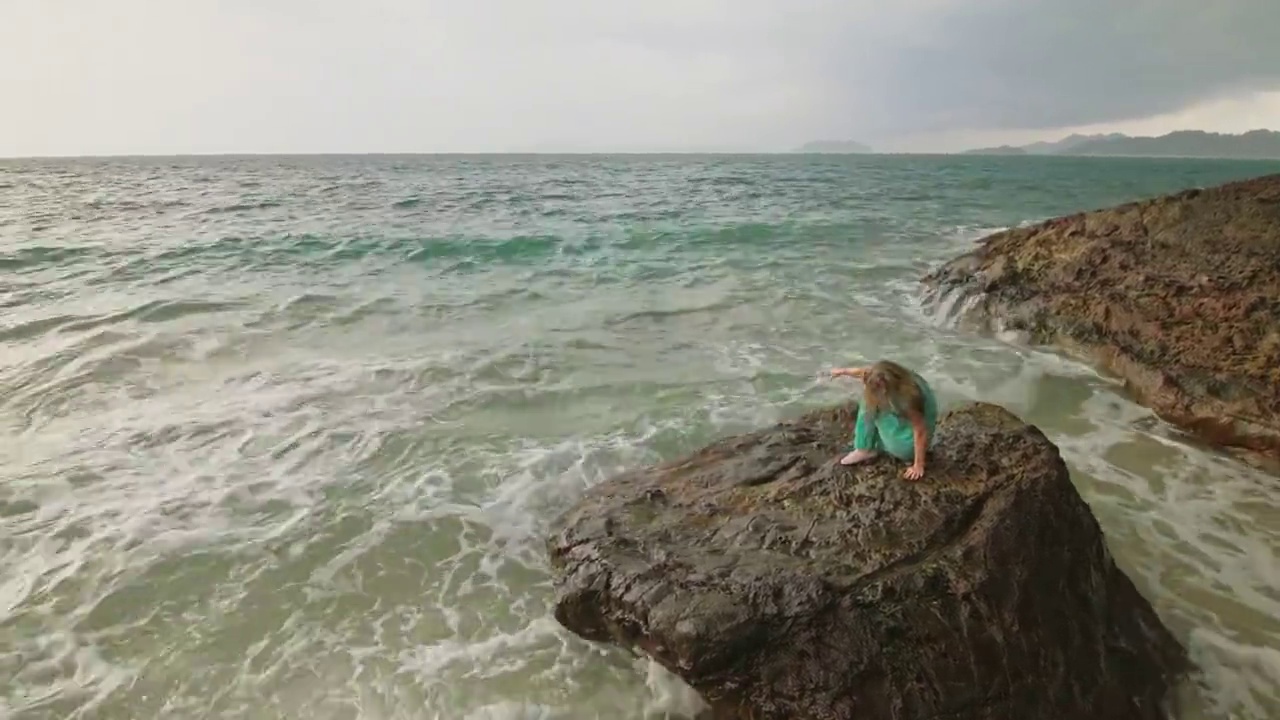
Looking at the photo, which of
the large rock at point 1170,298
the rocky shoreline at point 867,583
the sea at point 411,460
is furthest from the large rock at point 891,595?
the large rock at point 1170,298

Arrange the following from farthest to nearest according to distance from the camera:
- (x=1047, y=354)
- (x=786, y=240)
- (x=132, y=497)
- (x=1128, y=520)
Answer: (x=786, y=240) → (x=1047, y=354) → (x=132, y=497) → (x=1128, y=520)

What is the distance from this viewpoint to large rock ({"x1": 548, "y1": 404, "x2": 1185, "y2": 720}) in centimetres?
324

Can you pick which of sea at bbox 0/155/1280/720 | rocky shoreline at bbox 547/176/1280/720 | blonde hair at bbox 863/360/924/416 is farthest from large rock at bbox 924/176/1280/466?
blonde hair at bbox 863/360/924/416

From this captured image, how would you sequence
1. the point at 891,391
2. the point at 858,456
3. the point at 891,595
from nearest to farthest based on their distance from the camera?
the point at 891,595
the point at 891,391
the point at 858,456

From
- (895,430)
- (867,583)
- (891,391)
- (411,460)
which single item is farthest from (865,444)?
(411,460)

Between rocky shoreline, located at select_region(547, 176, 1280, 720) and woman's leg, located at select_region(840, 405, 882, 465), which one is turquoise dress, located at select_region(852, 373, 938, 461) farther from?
rocky shoreline, located at select_region(547, 176, 1280, 720)

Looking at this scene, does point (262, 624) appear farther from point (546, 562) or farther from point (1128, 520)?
point (1128, 520)

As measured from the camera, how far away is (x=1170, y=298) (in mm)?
8172

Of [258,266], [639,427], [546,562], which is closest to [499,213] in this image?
[258,266]

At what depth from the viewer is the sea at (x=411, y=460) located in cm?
392

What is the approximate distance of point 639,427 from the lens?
711 centimetres

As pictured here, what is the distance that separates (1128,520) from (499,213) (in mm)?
22959

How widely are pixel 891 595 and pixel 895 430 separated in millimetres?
1273

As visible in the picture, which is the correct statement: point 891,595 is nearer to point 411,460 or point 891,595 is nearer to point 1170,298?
point 411,460
